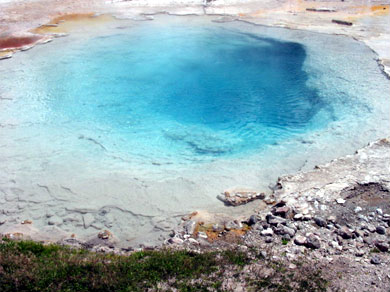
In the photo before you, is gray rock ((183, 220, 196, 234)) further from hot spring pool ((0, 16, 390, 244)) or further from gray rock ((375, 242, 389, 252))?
gray rock ((375, 242, 389, 252))

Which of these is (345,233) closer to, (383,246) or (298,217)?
(383,246)

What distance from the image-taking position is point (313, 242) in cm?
504

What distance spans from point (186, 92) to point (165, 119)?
1879 mm

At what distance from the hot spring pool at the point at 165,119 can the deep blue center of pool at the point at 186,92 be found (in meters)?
0.05

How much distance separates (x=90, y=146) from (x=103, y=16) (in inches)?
473

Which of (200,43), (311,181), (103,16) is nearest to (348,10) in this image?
(200,43)

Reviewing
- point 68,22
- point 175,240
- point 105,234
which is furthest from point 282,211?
point 68,22

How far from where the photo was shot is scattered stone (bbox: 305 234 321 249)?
502cm

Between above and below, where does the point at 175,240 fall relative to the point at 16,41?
below

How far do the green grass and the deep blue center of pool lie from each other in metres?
3.57

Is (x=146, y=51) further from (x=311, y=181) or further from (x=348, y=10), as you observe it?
(x=348, y=10)

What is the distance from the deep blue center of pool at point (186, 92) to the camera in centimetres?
883

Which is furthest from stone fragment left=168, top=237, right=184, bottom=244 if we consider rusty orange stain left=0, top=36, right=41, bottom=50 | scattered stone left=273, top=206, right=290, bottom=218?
rusty orange stain left=0, top=36, right=41, bottom=50

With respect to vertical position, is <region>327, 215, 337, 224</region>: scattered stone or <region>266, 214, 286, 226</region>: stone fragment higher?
<region>327, 215, 337, 224</region>: scattered stone
